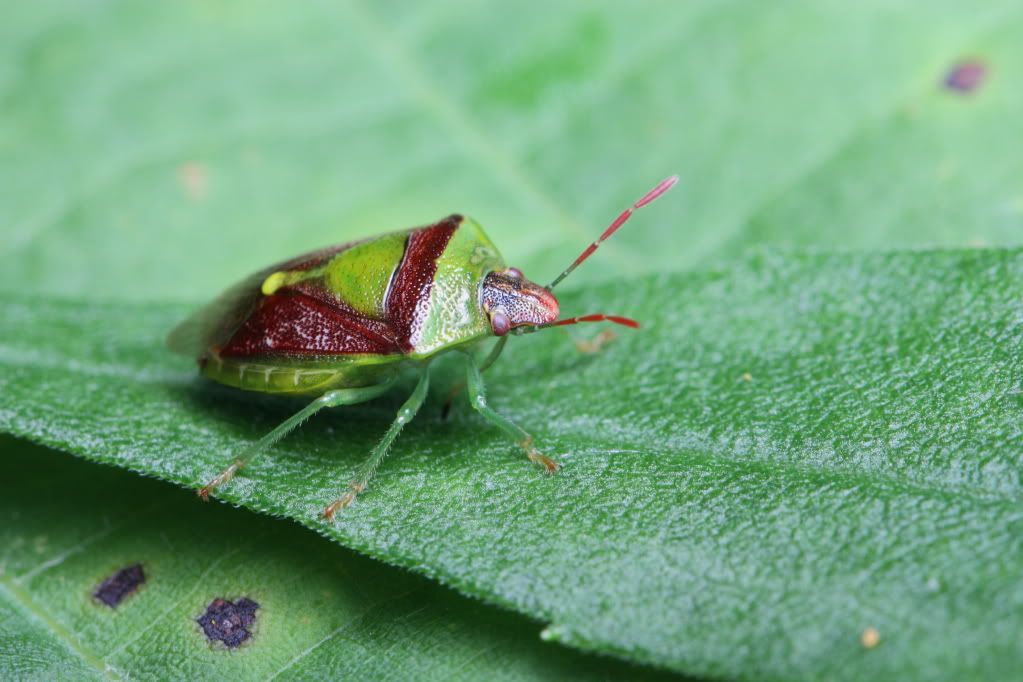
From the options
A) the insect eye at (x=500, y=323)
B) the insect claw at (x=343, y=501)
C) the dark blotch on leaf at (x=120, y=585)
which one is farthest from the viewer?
the insect eye at (x=500, y=323)

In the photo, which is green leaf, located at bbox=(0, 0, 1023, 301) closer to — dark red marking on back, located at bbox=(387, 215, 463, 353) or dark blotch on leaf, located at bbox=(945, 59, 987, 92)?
dark blotch on leaf, located at bbox=(945, 59, 987, 92)

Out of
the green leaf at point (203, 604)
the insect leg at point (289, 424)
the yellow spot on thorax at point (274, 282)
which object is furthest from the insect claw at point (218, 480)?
the yellow spot on thorax at point (274, 282)

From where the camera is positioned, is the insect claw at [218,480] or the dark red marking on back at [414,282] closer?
the insect claw at [218,480]

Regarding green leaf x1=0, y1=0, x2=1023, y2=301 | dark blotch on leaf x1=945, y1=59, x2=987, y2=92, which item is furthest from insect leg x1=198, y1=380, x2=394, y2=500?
dark blotch on leaf x1=945, y1=59, x2=987, y2=92

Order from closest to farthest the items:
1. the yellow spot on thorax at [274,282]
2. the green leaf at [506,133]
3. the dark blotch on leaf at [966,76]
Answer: the yellow spot on thorax at [274,282]
the green leaf at [506,133]
the dark blotch on leaf at [966,76]

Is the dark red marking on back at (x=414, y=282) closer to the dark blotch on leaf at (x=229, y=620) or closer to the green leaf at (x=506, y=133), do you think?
the dark blotch on leaf at (x=229, y=620)
